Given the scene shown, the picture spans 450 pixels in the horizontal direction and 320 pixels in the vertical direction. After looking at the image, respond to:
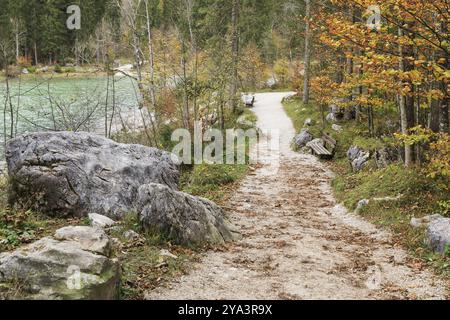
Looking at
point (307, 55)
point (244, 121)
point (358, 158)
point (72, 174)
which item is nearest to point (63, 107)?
point (244, 121)

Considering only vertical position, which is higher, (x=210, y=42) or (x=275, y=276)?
(x=210, y=42)

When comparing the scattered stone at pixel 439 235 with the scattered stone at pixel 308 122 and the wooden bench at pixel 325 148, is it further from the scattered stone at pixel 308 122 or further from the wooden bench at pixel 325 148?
the scattered stone at pixel 308 122

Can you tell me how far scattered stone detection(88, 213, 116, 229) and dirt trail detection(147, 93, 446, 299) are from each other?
1994mm

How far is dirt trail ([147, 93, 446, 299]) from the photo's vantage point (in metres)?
6.38

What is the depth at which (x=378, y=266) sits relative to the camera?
7.73 metres

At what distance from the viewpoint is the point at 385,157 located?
1377 centimetres

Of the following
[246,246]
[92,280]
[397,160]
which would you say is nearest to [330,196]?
[397,160]

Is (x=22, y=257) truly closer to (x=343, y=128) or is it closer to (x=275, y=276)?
(x=275, y=276)

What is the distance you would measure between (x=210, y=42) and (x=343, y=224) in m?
17.7

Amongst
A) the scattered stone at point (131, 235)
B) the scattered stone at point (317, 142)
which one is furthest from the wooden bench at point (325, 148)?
the scattered stone at point (131, 235)

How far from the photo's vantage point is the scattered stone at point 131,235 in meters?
7.62

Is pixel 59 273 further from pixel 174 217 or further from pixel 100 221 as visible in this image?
pixel 100 221

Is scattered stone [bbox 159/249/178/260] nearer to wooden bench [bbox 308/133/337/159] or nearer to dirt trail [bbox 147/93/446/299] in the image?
dirt trail [bbox 147/93/446/299]

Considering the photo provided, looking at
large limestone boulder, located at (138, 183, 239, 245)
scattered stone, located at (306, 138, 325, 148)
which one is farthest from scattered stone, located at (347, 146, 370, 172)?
large limestone boulder, located at (138, 183, 239, 245)
